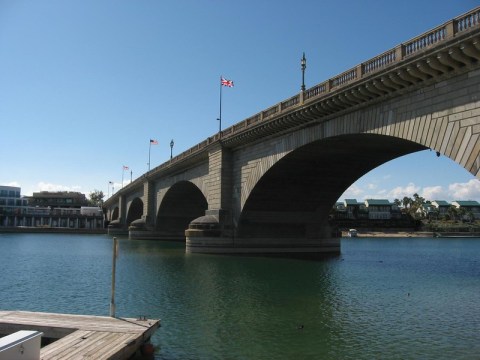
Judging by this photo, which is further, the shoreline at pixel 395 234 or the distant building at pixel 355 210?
the distant building at pixel 355 210

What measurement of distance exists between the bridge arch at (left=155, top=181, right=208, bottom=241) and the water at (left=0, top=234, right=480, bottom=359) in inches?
1486

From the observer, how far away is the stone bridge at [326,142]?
19.4 meters

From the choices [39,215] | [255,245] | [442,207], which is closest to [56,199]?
[39,215]

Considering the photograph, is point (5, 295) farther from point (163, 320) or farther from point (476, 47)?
point (476, 47)

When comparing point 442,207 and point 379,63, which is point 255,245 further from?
point 442,207

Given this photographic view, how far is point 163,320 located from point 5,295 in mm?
10459

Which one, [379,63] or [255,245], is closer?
[379,63]

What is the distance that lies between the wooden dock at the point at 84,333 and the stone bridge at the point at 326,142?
14.4 m

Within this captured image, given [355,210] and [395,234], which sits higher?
[355,210]

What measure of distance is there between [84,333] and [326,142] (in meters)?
23.9

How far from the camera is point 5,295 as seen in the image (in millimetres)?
22797

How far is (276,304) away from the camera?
20656 mm

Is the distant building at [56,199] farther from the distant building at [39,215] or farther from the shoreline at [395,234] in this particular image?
the shoreline at [395,234]

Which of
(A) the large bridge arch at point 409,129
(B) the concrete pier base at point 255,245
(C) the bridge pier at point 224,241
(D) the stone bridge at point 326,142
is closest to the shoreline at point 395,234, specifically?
(D) the stone bridge at point 326,142
